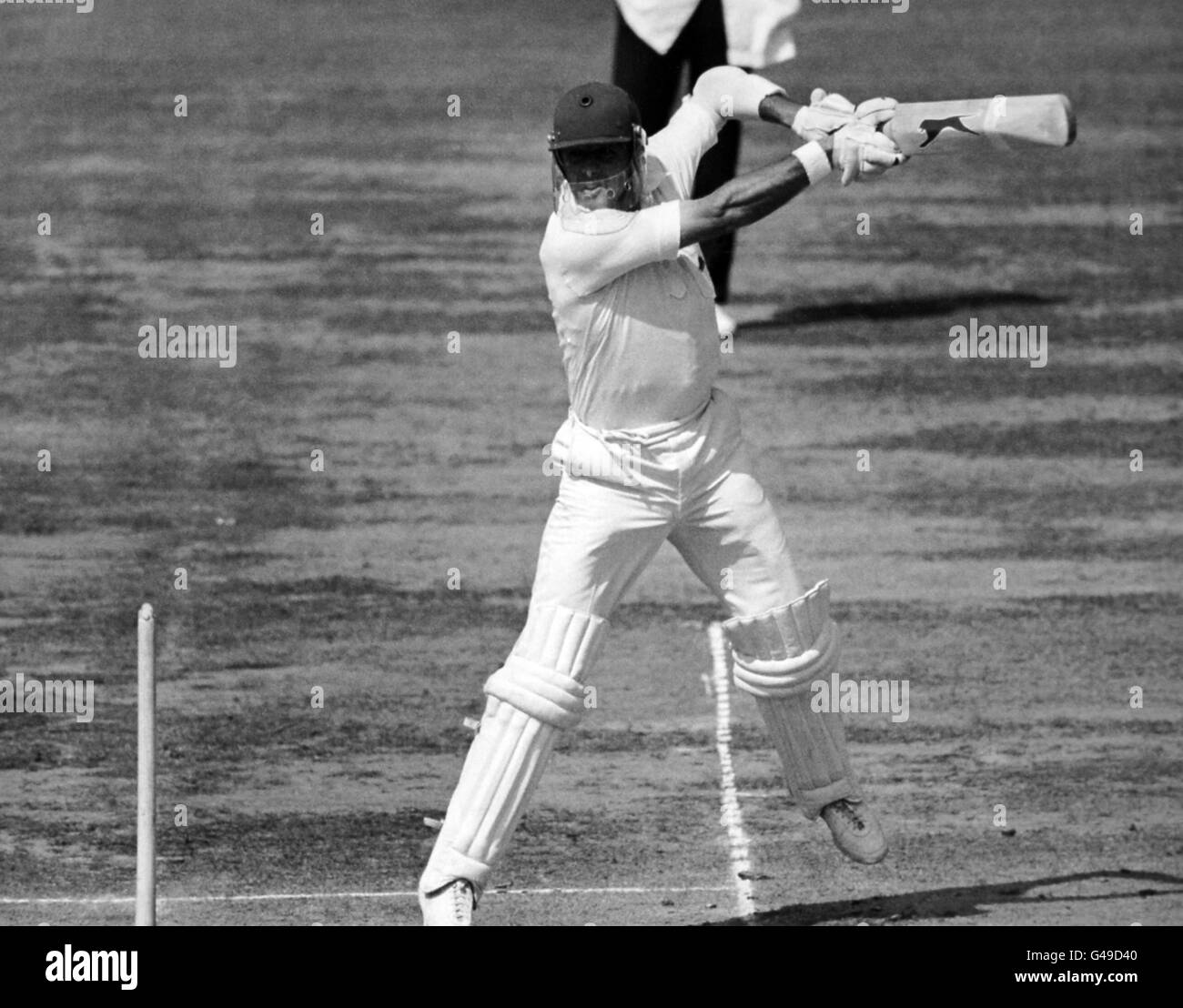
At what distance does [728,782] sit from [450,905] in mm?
2170

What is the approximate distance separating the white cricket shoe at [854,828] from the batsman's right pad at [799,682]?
3 cm

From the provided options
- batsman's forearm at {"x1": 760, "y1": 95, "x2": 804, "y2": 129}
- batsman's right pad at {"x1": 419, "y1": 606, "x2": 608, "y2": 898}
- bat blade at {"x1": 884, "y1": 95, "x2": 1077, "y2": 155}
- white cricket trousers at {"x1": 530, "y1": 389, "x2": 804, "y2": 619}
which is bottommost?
batsman's right pad at {"x1": 419, "y1": 606, "x2": 608, "y2": 898}

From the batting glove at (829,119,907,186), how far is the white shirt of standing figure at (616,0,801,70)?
766 cm

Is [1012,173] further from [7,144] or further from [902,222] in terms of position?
[7,144]

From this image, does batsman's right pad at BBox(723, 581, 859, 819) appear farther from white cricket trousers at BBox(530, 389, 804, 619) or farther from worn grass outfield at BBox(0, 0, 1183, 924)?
worn grass outfield at BBox(0, 0, 1183, 924)

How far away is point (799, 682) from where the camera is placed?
24.7 feet

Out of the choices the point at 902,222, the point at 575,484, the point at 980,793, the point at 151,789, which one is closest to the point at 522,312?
the point at 902,222

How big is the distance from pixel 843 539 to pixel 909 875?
4.26 m

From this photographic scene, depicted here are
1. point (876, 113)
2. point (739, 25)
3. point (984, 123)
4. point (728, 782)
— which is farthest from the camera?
point (739, 25)

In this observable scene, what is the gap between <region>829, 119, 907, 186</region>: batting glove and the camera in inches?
284

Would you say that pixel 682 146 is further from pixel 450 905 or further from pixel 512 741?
pixel 450 905

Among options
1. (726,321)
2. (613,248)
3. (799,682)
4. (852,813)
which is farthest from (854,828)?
(726,321)

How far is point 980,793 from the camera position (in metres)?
8.99

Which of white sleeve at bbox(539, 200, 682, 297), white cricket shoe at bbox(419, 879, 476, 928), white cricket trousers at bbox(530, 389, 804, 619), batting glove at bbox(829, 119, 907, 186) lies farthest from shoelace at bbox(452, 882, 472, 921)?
batting glove at bbox(829, 119, 907, 186)
